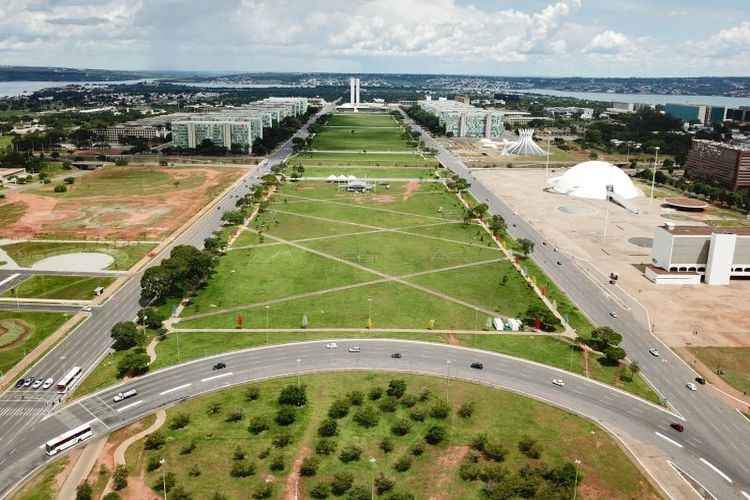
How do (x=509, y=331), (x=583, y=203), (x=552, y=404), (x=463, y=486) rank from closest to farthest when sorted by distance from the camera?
(x=463, y=486), (x=552, y=404), (x=509, y=331), (x=583, y=203)

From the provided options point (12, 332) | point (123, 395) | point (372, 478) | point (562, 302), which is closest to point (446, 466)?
point (372, 478)

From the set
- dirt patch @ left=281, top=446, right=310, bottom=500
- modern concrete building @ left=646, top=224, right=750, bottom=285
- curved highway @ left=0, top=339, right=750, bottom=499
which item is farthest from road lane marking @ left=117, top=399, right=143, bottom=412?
modern concrete building @ left=646, top=224, right=750, bottom=285

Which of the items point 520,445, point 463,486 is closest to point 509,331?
point 520,445

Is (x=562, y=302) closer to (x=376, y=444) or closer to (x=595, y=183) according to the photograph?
(x=376, y=444)

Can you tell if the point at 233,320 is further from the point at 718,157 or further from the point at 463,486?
the point at 718,157

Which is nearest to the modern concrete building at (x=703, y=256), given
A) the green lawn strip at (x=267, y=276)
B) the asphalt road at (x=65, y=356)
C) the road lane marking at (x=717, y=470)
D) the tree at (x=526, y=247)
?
the tree at (x=526, y=247)

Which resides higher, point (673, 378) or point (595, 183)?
point (595, 183)
